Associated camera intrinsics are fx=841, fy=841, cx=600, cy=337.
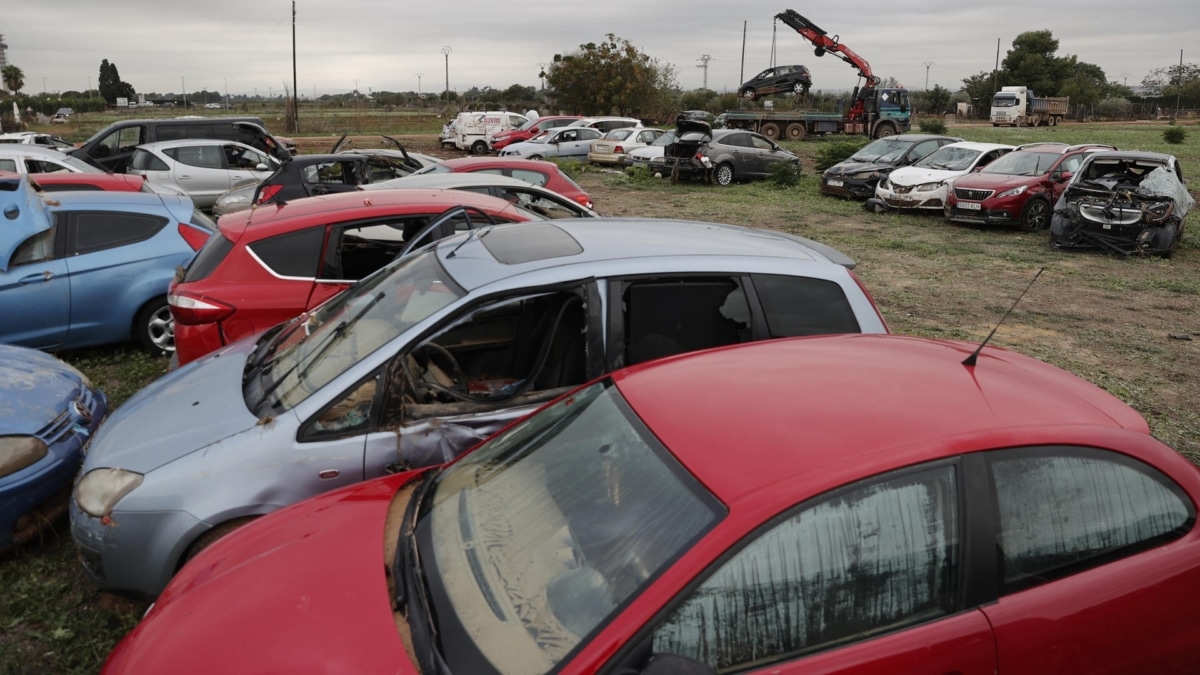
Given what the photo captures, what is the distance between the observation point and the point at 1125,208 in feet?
42.5

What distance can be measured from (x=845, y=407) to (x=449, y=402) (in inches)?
77.8

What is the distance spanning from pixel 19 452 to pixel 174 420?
50.9 inches

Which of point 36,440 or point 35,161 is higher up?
point 35,161

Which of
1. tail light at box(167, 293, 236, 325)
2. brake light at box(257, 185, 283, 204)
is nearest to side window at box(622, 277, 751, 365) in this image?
tail light at box(167, 293, 236, 325)

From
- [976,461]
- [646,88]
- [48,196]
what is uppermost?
[646,88]

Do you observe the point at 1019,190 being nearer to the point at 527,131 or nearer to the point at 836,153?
the point at 836,153

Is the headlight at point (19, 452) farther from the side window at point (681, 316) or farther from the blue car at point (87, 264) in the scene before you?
the side window at point (681, 316)

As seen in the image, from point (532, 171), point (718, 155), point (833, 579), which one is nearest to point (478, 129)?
point (718, 155)

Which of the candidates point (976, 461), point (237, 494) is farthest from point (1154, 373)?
point (237, 494)

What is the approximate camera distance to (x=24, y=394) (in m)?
4.73

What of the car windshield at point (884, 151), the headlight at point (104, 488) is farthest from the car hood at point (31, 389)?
the car windshield at point (884, 151)

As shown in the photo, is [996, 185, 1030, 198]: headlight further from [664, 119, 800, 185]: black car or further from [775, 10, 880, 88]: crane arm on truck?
[775, 10, 880, 88]: crane arm on truck

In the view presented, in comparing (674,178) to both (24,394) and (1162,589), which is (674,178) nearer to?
(24,394)

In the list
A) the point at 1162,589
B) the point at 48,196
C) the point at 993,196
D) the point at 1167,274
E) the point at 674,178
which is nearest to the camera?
the point at 1162,589
